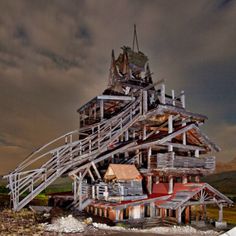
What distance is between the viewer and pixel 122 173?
21.4 meters

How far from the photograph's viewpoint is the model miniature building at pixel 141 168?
2122 cm

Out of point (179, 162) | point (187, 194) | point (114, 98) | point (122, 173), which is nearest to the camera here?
point (187, 194)

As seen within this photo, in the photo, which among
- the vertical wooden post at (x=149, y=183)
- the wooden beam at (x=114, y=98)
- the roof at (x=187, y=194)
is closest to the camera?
the roof at (x=187, y=194)

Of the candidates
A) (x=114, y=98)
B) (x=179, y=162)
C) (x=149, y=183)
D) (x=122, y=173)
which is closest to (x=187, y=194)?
(x=179, y=162)

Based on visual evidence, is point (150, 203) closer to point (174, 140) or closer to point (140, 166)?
point (140, 166)

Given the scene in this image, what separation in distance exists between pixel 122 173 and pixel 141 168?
3.28 meters

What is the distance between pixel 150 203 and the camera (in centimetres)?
2188

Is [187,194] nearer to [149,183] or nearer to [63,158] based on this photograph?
[149,183]

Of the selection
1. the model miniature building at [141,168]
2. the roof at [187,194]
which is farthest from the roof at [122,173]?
the roof at [187,194]

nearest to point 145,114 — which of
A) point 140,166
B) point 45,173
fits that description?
point 140,166

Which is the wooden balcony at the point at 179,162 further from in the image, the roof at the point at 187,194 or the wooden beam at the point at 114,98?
the wooden beam at the point at 114,98

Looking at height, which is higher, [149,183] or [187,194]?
[149,183]

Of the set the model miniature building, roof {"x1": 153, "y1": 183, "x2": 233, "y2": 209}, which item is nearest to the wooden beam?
the model miniature building

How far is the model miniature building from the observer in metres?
21.2
